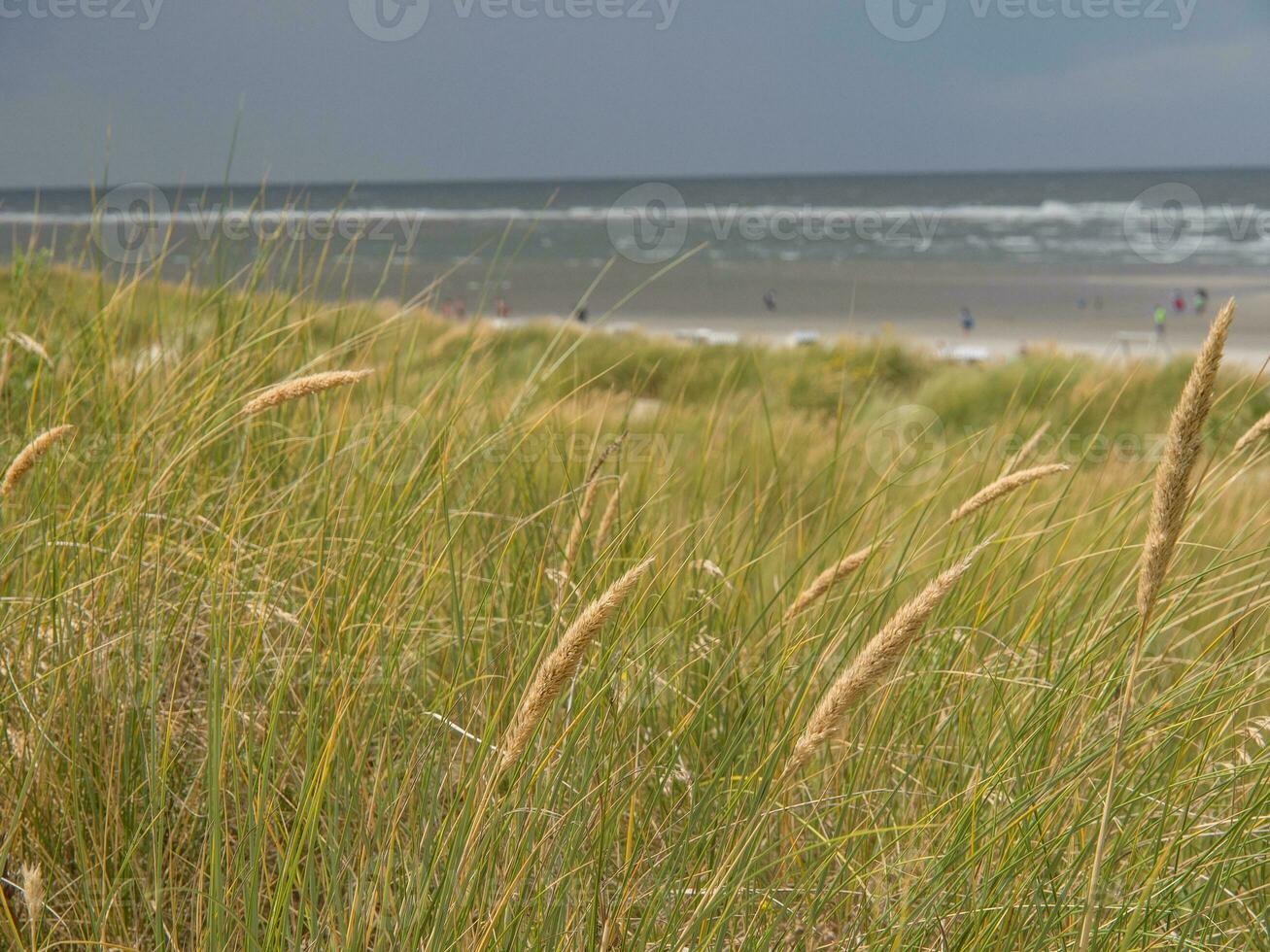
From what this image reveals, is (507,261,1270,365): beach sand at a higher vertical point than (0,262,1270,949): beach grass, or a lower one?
lower

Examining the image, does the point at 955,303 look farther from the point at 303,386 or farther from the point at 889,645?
the point at 889,645

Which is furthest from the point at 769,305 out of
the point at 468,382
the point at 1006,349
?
the point at 468,382

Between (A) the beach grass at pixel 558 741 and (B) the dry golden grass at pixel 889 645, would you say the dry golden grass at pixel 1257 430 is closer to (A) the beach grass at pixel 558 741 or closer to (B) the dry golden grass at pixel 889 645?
(A) the beach grass at pixel 558 741

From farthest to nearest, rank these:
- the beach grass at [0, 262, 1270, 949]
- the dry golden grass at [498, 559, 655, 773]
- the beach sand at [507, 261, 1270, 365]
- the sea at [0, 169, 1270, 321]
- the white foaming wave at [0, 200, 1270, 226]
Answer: the white foaming wave at [0, 200, 1270, 226] → the beach sand at [507, 261, 1270, 365] → the sea at [0, 169, 1270, 321] → the beach grass at [0, 262, 1270, 949] → the dry golden grass at [498, 559, 655, 773]

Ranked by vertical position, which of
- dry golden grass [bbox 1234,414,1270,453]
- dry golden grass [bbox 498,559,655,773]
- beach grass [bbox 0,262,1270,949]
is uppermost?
dry golden grass [bbox 1234,414,1270,453]

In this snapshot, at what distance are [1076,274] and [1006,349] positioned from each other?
16400 mm

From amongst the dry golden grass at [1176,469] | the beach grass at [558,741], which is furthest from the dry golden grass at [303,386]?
the dry golden grass at [1176,469]

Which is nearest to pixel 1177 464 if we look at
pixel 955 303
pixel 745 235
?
pixel 955 303

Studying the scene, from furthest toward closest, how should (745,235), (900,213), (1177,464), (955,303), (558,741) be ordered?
(900,213) < (745,235) < (955,303) < (558,741) < (1177,464)

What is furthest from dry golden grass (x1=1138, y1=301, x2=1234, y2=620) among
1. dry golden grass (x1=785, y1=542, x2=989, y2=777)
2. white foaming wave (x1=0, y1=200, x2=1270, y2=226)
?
white foaming wave (x1=0, y1=200, x2=1270, y2=226)

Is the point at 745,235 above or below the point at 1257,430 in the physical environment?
below

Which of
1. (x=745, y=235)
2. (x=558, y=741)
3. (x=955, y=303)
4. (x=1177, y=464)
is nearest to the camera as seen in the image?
(x=1177, y=464)

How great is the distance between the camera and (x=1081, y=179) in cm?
8262

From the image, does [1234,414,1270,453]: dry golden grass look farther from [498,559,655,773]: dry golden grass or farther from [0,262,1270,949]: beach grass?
[498,559,655,773]: dry golden grass
